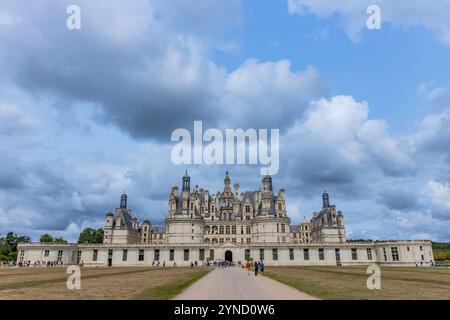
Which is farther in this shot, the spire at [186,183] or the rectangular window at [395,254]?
the spire at [186,183]

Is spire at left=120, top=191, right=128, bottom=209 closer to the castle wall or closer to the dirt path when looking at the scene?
the castle wall

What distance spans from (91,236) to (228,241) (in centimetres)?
7176

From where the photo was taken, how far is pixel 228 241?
86.1 meters

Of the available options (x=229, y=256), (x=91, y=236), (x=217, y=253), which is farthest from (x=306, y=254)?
(x=91, y=236)

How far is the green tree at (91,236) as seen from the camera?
12950 cm

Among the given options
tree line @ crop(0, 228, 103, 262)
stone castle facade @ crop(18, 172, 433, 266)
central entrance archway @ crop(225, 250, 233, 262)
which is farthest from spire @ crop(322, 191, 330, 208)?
tree line @ crop(0, 228, 103, 262)

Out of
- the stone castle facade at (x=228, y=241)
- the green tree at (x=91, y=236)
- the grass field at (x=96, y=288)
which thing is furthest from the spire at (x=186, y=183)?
the grass field at (x=96, y=288)

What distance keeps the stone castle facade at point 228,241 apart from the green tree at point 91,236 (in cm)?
2598

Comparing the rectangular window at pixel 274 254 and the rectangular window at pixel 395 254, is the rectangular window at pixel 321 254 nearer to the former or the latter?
the rectangular window at pixel 274 254

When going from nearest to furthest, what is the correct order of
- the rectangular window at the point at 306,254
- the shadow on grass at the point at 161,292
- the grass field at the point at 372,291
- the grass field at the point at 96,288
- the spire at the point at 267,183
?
the shadow on grass at the point at 161,292, the grass field at the point at 96,288, the grass field at the point at 372,291, the rectangular window at the point at 306,254, the spire at the point at 267,183

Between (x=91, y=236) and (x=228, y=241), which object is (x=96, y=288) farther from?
(x=91, y=236)

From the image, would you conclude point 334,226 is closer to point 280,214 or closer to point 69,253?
point 280,214
